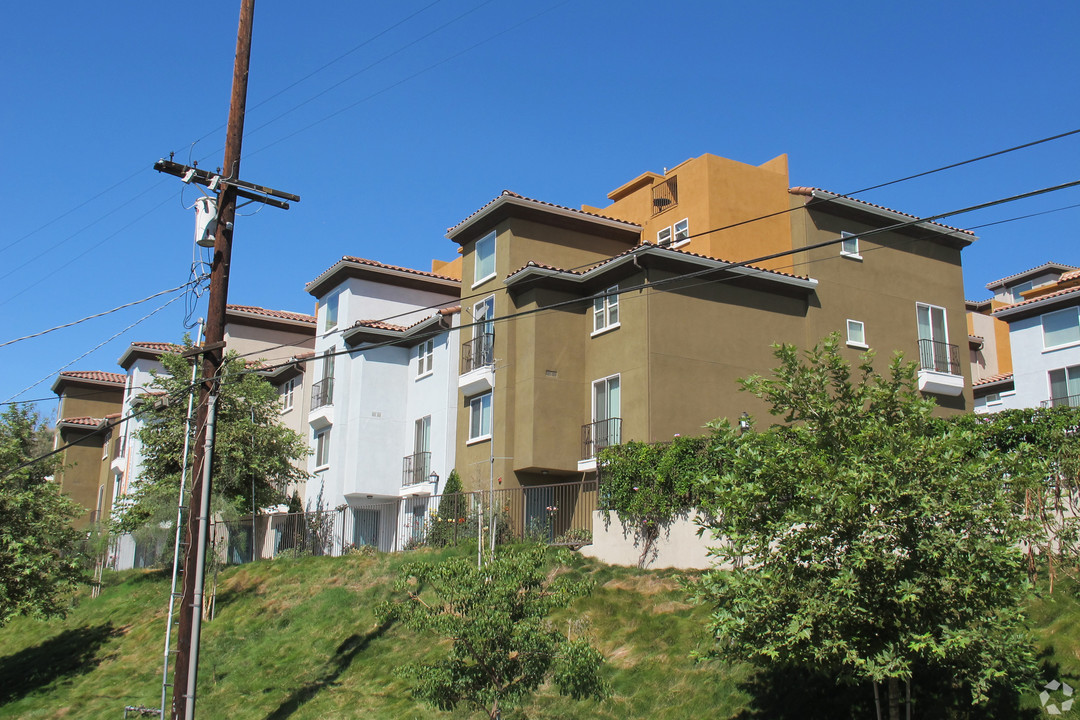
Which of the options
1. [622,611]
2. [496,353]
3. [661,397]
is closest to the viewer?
[622,611]

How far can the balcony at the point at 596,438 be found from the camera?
30359 millimetres

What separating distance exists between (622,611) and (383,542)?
16537 millimetres

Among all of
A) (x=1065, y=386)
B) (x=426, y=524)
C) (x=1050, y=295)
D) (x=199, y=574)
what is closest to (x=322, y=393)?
(x=426, y=524)

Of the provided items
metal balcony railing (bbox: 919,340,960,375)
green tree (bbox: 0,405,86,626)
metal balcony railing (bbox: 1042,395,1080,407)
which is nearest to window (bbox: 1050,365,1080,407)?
metal balcony railing (bbox: 1042,395,1080,407)

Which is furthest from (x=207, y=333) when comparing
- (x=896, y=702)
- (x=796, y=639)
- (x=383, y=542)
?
(x=383, y=542)

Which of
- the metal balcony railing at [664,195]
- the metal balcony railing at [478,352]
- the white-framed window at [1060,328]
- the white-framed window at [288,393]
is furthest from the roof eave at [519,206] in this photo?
Result: the white-framed window at [1060,328]

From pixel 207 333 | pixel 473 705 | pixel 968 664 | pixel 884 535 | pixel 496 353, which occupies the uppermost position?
pixel 496 353

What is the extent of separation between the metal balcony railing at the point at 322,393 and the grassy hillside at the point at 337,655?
8627 millimetres

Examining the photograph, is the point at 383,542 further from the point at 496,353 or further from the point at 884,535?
the point at 884,535

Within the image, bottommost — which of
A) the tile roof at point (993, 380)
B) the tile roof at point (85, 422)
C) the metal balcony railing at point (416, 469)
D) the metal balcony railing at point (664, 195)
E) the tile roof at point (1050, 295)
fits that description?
the metal balcony railing at point (416, 469)

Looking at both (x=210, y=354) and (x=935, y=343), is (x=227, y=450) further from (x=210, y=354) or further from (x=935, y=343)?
(x=935, y=343)

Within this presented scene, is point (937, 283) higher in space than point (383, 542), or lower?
higher

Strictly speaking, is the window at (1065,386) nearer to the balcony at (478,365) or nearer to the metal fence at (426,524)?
the metal fence at (426,524)

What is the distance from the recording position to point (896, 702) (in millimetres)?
12867
